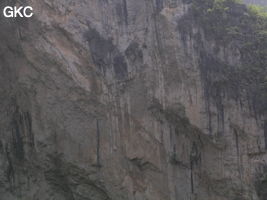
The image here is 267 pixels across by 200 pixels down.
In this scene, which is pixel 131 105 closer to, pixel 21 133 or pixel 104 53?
pixel 104 53

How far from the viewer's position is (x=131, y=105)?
1088 cm

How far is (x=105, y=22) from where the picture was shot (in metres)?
11.0

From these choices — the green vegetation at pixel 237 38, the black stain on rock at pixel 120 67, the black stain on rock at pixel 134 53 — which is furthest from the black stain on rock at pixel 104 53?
the green vegetation at pixel 237 38

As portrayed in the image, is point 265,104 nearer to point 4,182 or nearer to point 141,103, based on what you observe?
point 141,103

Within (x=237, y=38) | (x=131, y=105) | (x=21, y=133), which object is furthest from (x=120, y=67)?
(x=21, y=133)

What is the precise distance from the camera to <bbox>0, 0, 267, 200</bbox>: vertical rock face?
34.0 feet

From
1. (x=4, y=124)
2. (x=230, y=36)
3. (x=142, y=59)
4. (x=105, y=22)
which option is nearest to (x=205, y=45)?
(x=230, y=36)
